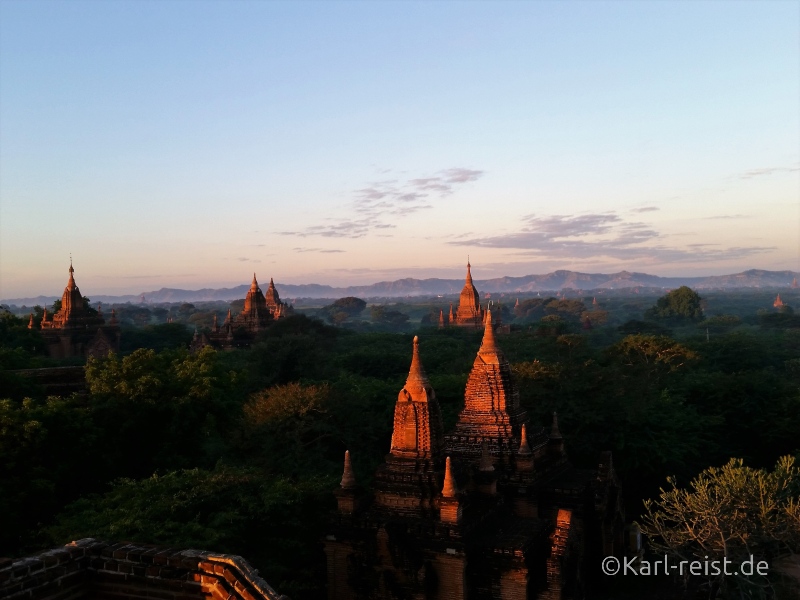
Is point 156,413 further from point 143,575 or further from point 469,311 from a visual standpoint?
point 469,311

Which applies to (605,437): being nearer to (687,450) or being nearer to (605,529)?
(687,450)

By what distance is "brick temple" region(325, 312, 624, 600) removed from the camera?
53.2ft

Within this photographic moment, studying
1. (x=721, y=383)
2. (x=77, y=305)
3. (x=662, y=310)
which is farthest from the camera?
(x=662, y=310)

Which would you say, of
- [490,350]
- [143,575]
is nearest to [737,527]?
[490,350]

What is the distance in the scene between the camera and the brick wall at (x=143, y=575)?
27.7ft

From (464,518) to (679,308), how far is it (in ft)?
456

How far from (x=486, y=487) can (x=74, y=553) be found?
12.4 metres

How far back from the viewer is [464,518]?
17.0 metres

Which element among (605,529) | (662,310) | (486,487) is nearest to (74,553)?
(486,487)

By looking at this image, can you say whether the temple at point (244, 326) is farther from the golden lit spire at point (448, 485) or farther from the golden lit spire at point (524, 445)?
the golden lit spire at point (448, 485)

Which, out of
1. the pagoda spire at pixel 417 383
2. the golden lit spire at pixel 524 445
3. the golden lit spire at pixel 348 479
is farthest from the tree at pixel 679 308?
the golden lit spire at pixel 348 479

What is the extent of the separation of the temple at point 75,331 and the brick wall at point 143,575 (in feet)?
168

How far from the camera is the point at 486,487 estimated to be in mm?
18969

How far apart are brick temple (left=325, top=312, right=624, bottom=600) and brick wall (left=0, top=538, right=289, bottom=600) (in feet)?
27.3
